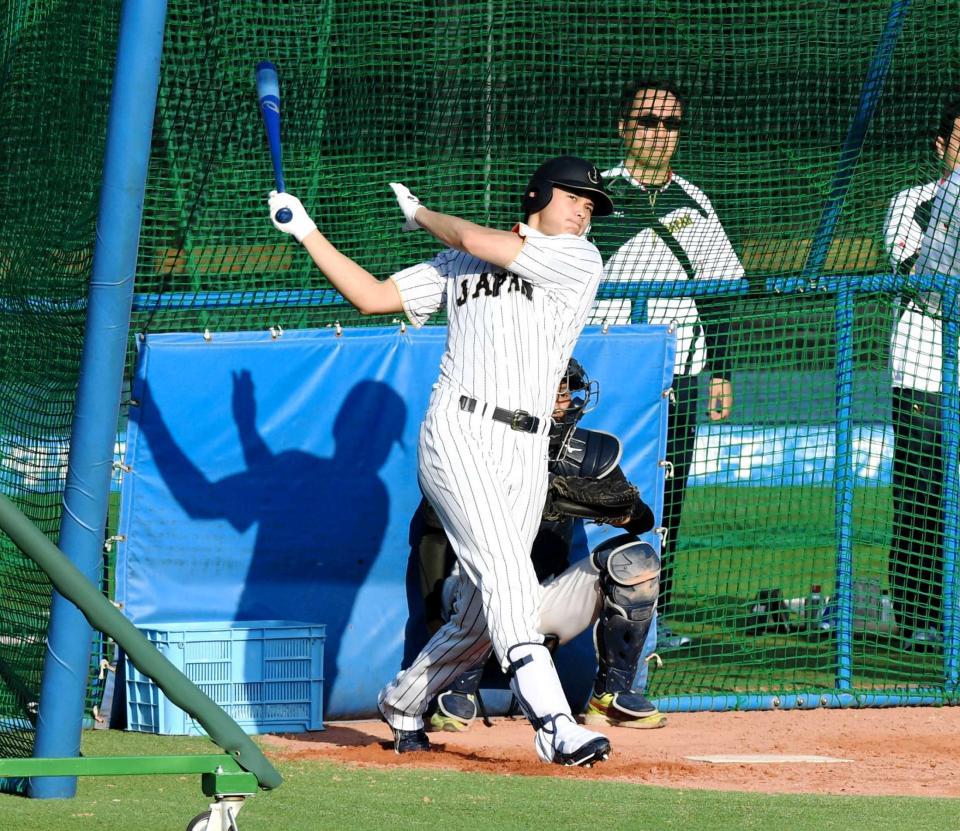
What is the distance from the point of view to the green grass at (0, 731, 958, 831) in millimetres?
3699

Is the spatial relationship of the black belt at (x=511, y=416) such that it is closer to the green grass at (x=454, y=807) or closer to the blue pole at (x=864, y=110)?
the green grass at (x=454, y=807)

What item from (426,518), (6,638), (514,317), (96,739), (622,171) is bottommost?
(96,739)

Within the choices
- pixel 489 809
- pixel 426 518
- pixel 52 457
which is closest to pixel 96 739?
pixel 52 457

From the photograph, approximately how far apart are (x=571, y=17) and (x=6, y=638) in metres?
3.78

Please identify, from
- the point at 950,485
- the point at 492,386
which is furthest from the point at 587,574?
the point at 950,485

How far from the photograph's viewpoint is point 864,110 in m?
6.48

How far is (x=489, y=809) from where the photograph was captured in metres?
3.90

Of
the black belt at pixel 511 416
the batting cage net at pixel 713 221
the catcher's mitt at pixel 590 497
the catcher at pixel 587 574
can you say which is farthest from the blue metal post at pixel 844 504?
the black belt at pixel 511 416

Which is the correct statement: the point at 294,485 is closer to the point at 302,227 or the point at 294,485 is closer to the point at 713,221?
A: the point at 302,227

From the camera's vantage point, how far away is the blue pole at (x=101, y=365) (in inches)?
159

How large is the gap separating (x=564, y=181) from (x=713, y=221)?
1851mm

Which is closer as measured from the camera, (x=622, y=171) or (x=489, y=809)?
(x=489, y=809)

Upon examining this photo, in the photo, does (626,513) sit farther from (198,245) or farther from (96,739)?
(198,245)

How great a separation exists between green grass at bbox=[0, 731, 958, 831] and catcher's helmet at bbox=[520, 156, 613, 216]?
180 cm
